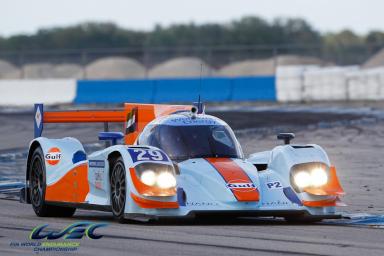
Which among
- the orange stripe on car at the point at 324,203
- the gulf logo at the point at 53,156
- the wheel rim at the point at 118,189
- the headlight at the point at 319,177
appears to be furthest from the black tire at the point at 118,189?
the headlight at the point at 319,177

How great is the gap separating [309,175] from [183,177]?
1382mm

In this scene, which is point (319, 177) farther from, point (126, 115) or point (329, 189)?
point (126, 115)

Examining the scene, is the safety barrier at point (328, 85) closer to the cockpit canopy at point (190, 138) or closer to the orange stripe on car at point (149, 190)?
the cockpit canopy at point (190, 138)

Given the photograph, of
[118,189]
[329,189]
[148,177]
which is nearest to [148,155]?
[148,177]

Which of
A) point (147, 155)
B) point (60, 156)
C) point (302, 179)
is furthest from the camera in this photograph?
point (60, 156)

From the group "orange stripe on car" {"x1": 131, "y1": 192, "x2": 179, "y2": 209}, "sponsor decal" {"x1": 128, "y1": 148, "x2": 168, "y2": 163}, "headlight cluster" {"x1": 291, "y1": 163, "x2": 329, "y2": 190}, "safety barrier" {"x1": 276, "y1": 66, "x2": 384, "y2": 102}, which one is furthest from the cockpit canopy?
"safety barrier" {"x1": 276, "y1": 66, "x2": 384, "y2": 102}

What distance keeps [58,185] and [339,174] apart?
6.95 m

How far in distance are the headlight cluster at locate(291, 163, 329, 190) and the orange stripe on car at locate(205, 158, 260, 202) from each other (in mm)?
580

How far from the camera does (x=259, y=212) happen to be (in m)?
11.4

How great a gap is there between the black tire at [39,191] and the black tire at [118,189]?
1.43 meters

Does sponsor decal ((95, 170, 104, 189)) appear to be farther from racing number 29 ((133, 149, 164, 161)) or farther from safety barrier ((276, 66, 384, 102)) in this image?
safety barrier ((276, 66, 384, 102))

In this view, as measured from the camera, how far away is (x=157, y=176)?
11438 mm

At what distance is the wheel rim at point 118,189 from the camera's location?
460 inches
